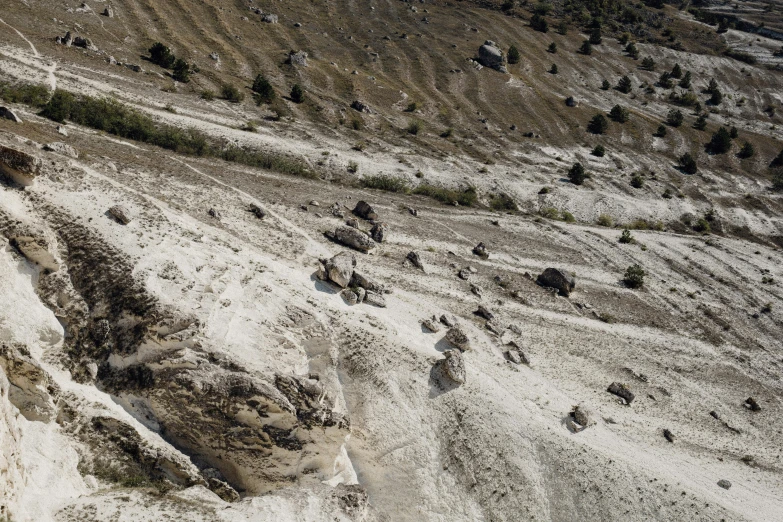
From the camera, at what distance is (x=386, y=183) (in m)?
58.9

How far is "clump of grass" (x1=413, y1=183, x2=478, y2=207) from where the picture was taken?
195 feet

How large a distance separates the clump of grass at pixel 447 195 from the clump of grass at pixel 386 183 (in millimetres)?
1461

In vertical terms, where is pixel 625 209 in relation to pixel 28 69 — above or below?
below

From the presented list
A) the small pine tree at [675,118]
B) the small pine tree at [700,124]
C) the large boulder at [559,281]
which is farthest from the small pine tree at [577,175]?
the small pine tree at [700,124]

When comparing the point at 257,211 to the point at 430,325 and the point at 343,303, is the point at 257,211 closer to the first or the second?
the point at 343,303

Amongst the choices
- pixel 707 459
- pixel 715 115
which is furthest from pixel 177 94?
pixel 715 115

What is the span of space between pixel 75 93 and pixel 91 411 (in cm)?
4043

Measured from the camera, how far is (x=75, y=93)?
51.9m

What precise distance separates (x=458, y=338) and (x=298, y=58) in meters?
65.4

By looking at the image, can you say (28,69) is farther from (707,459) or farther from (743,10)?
(743,10)

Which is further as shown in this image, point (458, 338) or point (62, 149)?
point (62, 149)

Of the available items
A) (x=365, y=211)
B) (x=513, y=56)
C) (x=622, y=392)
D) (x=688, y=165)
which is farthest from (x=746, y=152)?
(x=365, y=211)

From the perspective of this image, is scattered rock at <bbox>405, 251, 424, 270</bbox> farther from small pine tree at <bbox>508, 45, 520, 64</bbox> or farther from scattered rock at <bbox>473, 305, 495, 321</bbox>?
small pine tree at <bbox>508, 45, 520, 64</bbox>

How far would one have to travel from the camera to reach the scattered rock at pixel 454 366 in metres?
31.4
